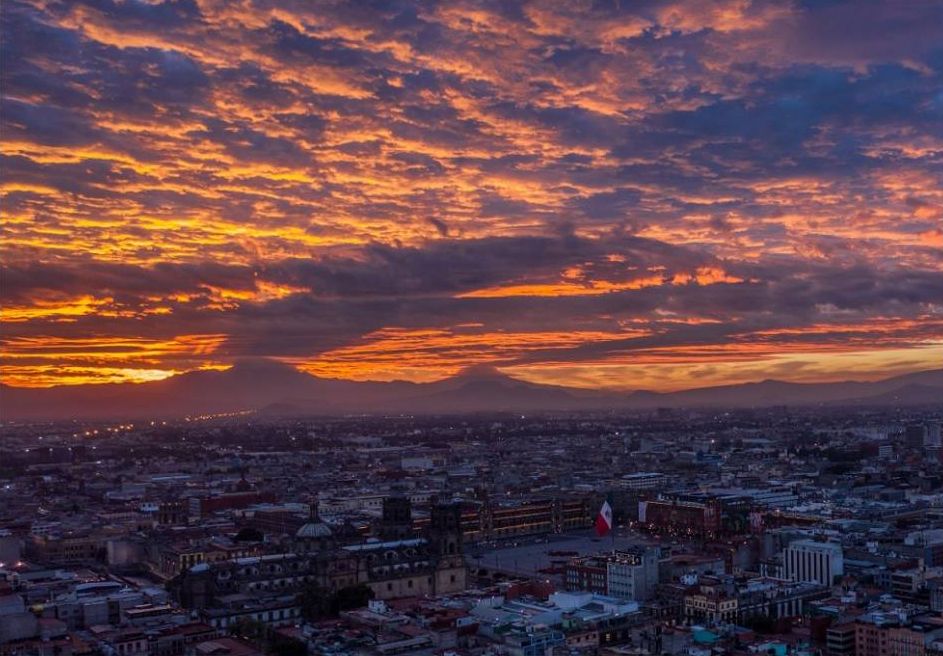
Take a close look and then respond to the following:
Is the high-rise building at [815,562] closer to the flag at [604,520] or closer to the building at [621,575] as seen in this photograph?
the building at [621,575]

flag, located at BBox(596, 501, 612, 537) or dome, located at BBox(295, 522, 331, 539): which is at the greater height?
dome, located at BBox(295, 522, 331, 539)

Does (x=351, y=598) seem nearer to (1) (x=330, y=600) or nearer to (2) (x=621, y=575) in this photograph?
(1) (x=330, y=600)

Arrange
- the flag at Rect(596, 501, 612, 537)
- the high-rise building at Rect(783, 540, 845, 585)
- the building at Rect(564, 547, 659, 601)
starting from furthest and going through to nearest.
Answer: the flag at Rect(596, 501, 612, 537) → the high-rise building at Rect(783, 540, 845, 585) → the building at Rect(564, 547, 659, 601)

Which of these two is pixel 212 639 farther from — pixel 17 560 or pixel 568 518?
pixel 568 518

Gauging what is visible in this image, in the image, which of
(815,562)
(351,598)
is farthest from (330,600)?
(815,562)

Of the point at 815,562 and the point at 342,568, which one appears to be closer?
the point at 342,568

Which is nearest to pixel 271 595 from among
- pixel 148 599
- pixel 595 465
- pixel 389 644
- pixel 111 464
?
pixel 148 599

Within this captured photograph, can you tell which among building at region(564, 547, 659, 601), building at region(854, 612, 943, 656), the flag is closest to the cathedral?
building at region(564, 547, 659, 601)

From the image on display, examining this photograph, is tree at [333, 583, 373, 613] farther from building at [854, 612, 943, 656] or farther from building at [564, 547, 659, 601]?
building at [854, 612, 943, 656]
